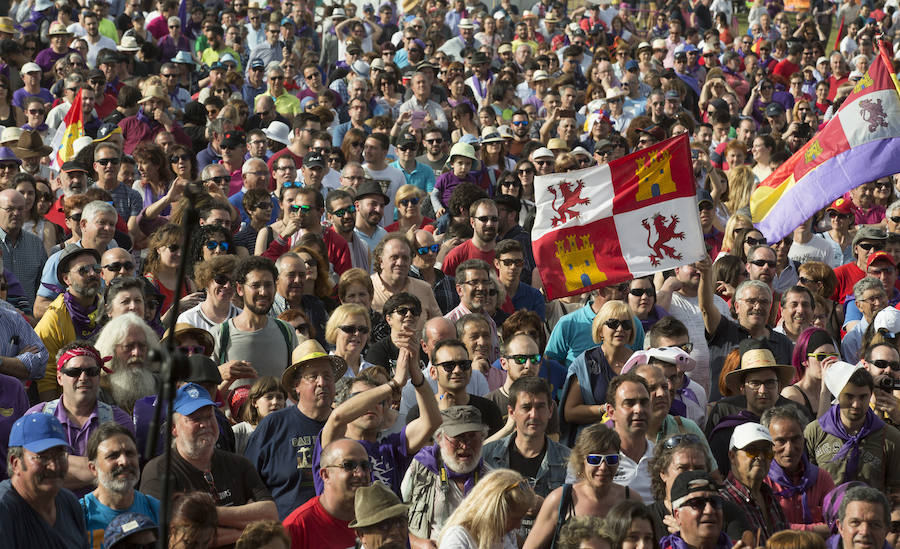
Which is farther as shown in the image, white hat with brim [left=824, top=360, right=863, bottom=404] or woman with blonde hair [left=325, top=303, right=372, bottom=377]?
woman with blonde hair [left=325, top=303, right=372, bottom=377]

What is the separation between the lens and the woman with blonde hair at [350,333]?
347 inches

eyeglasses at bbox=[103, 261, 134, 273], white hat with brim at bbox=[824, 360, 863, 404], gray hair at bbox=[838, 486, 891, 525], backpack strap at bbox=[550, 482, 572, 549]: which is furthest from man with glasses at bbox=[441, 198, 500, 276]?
gray hair at bbox=[838, 486, 891, 525]

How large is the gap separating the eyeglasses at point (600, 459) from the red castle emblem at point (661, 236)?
132 inches

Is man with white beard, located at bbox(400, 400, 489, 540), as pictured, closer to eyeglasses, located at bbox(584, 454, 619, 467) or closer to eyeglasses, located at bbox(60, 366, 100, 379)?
eyeglasses, located at bbox(584, 454, 619, 467)

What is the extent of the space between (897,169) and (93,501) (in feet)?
22.7

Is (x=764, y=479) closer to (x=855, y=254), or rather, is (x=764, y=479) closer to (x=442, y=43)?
(x=855, y=254)

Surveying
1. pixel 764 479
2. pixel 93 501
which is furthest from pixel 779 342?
pixel 93 501

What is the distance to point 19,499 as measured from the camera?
6062 millimetres

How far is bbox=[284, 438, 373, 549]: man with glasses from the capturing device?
21.5 feet

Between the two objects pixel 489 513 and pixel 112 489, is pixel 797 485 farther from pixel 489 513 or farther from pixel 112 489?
pixel 112 489

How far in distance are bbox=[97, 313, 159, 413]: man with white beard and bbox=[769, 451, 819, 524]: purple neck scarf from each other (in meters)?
3.40

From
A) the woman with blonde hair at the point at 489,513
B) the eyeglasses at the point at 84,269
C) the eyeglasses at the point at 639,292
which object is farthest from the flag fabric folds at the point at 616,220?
the woman with blonde hair at the point at 489,513

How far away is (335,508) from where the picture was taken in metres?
6.59

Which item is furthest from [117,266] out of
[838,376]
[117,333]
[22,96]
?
[22,96]
